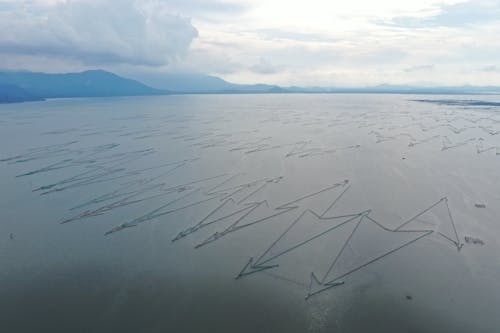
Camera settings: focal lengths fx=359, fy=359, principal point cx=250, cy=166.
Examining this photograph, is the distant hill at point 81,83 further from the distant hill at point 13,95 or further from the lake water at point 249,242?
the lake water at point 249,242

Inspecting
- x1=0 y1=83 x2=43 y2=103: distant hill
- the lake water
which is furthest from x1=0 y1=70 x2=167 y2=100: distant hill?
the lake water

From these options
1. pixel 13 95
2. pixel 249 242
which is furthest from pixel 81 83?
pixel 249 242

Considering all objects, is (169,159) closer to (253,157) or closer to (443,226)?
(253,157)

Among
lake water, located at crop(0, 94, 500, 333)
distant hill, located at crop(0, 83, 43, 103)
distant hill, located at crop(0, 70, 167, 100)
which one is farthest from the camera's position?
distant hill, located at crop(0, 70, 167, 100)

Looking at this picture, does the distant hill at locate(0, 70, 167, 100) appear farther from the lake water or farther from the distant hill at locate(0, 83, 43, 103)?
the lake water

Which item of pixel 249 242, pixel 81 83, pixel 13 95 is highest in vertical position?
pixel 81 83

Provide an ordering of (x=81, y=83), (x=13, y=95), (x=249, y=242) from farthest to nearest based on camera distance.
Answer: (x=81, y=83) → (x=13, y=95) → (x=249, y=242)

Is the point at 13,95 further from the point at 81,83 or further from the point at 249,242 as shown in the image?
the point at 249,242
